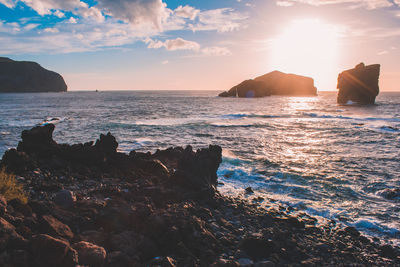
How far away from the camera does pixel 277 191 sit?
35.1 ft

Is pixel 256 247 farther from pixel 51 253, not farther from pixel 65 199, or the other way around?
pixel 65 199

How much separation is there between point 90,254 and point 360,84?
101 meters

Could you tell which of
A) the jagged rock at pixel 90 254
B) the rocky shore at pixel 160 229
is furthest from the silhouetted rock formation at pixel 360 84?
the jagged rock at pixel 90 254

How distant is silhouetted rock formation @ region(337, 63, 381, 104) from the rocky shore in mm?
95455

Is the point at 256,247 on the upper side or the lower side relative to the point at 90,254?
lower

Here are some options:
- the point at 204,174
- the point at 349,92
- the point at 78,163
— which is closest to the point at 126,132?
the point at 78,163

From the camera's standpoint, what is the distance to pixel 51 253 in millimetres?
4168

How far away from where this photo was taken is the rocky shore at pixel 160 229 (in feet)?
15.4

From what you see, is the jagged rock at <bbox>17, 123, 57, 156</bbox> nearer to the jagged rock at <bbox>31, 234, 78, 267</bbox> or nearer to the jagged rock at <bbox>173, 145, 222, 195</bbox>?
the jagged rock at <bbox>173, 145, 222, 195</bbox>

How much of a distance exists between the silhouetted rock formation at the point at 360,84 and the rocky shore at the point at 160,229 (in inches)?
3758

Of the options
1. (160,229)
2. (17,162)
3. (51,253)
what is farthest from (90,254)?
(17,162)

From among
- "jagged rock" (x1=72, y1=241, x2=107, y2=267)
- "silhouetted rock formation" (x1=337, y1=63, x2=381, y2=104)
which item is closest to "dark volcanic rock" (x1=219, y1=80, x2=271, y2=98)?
"silhouetted rock formation" (x1=337, y1=63, x2=381, y2=104)

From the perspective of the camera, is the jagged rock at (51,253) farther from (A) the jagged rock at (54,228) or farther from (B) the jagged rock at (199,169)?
(B) the jagged rock at (199,169)

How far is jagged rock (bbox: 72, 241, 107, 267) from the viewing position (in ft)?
14.9
